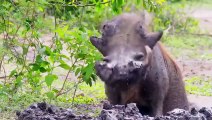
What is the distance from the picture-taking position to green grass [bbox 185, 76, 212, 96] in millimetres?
8031

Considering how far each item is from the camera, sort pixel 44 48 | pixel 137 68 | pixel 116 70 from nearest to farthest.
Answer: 1. pixel 116 70
2. pixel 137 68
3. pixel 44 48

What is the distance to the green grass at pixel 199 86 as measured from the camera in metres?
8.03

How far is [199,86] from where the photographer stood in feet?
27.7

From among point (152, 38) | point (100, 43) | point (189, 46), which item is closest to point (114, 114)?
point (100, 43)

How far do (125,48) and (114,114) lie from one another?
645 mm

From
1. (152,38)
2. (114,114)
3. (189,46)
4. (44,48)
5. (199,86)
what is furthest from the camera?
(189,46)

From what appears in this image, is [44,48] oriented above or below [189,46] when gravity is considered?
above

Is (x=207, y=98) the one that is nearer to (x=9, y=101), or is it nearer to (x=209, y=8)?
(x=9, y=101)

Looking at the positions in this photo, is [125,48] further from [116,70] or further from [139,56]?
[116,70]

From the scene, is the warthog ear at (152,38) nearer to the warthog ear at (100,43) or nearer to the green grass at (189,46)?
the warthog ear at (100,43)

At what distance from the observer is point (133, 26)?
490 centimetres

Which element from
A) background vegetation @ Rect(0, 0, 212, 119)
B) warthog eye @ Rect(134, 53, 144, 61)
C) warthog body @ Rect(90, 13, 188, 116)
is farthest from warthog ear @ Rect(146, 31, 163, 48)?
background vegetation @ Rect(0, 0, 212, 119)

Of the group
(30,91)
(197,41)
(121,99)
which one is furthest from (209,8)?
(121,99)

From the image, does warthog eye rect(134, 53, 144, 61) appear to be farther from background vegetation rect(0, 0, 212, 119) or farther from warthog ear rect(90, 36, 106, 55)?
background vegetation rect(0, 0, 212, 119)
